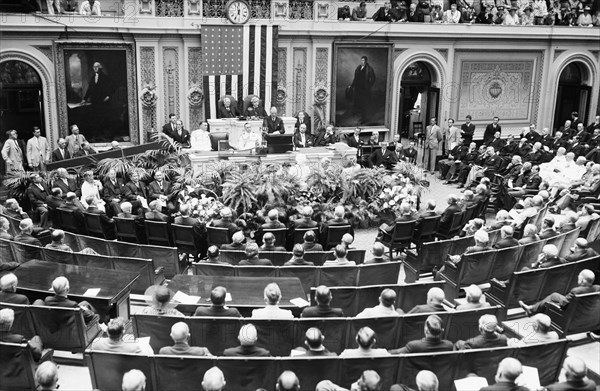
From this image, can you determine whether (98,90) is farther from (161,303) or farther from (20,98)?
(161,303)

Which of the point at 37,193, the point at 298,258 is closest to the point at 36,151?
the point at 37,193

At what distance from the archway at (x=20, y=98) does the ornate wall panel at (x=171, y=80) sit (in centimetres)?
352

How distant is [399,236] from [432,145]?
911 cm

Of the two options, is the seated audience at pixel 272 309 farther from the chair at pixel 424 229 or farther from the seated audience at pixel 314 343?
the chair at pixel 424 229

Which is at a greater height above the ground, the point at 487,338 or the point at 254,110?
the point at 254,110

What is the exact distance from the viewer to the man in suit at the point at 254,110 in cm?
1819

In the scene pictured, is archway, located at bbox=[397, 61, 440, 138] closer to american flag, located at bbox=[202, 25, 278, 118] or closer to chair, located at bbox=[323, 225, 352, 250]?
american flag, located at bbox=[202, 25, 278, 118]

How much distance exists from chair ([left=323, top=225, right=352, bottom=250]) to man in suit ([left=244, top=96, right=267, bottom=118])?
7042mm

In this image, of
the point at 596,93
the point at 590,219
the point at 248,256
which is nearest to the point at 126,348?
the point at 248,256

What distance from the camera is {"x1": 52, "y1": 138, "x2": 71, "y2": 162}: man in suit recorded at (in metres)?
16.4

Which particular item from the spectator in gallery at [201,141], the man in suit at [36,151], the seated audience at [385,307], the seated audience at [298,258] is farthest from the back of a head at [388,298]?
the man in suit at [36,151]

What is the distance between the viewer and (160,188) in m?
14.5

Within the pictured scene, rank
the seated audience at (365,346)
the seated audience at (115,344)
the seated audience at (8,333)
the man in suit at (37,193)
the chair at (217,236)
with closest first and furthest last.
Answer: the seated audience at (365,346) → the seated audience at (115,344) → the seated audience at (8,333) → the chair at (217,236) → the man in suit at (37,193)

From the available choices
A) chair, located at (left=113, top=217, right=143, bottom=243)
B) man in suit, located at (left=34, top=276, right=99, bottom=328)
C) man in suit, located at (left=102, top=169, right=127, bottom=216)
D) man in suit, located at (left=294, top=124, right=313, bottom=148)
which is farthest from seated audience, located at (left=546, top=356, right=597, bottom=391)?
man in suit, located at (left=294, top=124, right=313, bottom=148)
